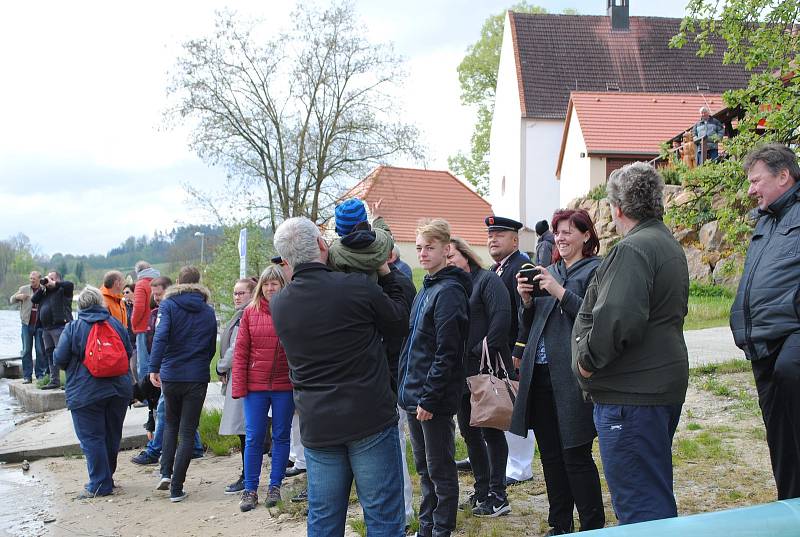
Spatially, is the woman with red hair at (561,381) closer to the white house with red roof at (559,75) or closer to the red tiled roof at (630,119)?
the red tiled roof at (630,119)

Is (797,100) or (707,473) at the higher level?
(797,100)

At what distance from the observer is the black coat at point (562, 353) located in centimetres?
441

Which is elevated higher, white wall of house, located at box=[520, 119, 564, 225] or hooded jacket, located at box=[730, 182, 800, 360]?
white wall of house, located at box=[520, 119, 564, 225]

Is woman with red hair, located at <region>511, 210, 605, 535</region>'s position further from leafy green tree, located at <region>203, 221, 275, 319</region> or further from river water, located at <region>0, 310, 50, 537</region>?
leafy green tree, located at <region>203, 221, 275, 319</region>

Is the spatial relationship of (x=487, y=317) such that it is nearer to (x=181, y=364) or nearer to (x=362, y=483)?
(x=362, y=483)

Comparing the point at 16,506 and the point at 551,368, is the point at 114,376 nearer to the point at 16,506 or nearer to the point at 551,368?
the point at 16,506

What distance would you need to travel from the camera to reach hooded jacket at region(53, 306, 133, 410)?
7246 millimetres

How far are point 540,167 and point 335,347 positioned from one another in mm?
34973

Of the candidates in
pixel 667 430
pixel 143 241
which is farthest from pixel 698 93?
pixel 143 241

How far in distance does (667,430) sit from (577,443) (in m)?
0.77

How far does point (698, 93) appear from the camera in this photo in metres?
Result: 37.0

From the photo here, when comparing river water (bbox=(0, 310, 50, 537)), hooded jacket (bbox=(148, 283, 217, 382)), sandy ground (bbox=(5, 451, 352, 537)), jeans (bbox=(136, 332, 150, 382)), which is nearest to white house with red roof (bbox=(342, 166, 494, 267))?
jeans (bbox=(136, 332, 150, 382))

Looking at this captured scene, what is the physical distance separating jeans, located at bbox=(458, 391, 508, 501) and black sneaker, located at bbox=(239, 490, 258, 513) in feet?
6.28


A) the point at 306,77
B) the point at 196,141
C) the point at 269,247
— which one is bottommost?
the point at 269,247
